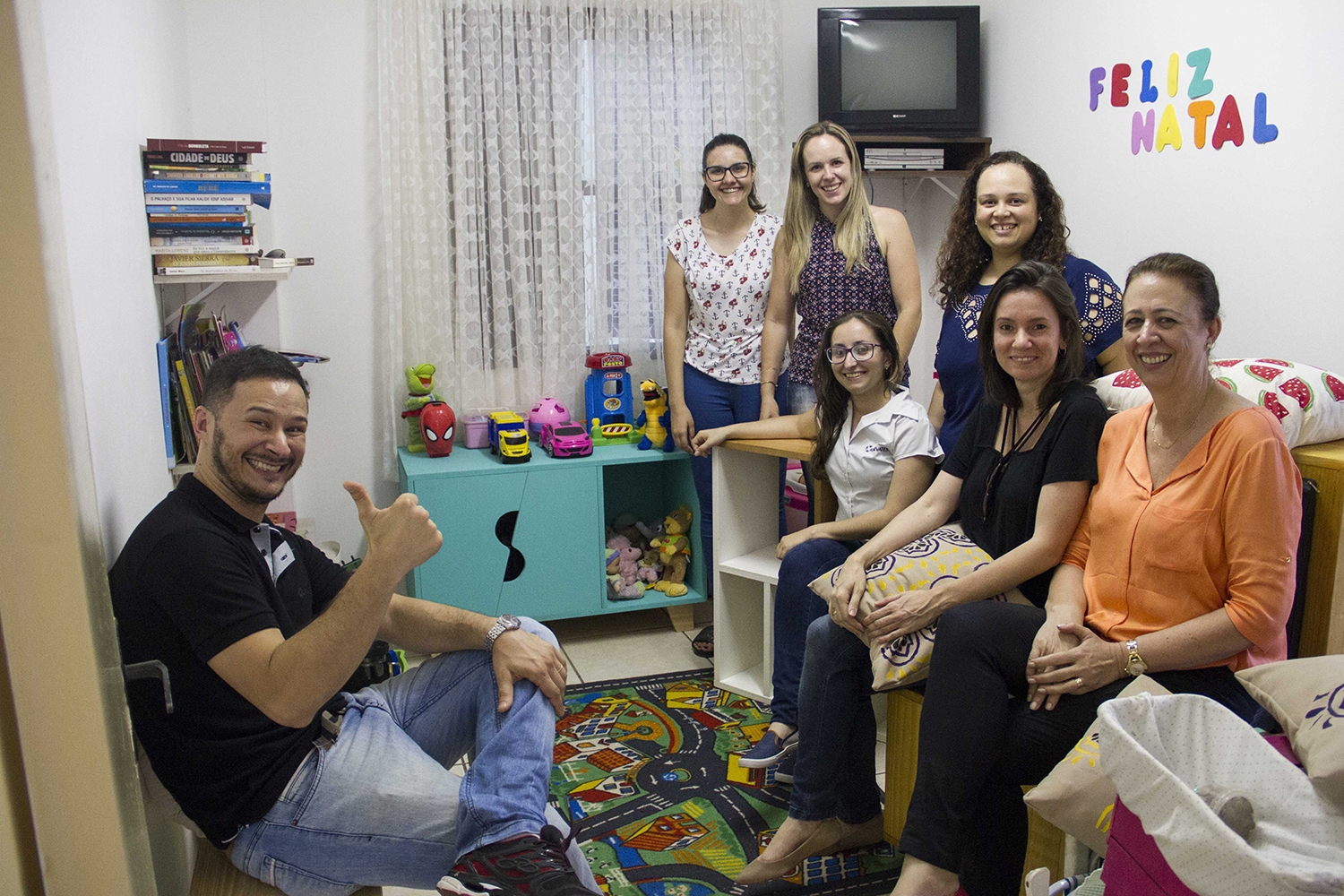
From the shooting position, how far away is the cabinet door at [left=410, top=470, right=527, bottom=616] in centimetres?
318

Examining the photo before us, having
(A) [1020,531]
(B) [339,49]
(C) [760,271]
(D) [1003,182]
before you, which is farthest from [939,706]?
(B) [339,49]

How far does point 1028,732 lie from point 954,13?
3.01 meters

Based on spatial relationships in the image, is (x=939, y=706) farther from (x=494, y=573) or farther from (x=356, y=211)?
(x=356, y=211)

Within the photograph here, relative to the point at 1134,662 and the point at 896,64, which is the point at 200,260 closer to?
the point at 1134,662

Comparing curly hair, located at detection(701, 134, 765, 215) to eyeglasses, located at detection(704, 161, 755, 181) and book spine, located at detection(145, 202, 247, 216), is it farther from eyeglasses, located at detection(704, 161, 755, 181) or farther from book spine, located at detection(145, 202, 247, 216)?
book spine, located at detection(145, 202, 247, 216)

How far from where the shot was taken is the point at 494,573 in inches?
128

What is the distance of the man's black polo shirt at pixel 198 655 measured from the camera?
132cm

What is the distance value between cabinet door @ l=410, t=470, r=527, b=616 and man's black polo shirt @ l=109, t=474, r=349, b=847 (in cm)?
178

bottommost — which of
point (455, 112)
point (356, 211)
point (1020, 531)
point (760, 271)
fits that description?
point (1020, 531)

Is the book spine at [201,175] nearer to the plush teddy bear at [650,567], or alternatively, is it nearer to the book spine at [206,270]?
the book spine at [206,270]

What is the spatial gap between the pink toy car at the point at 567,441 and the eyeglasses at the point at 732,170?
93 cm

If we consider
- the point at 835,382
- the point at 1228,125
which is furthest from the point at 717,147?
the point at 1228,125

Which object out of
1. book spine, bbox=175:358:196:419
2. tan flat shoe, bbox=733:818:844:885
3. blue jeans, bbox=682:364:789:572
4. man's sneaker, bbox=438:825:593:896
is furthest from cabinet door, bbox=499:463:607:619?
man's sneaker, bbox=438:825:593:896

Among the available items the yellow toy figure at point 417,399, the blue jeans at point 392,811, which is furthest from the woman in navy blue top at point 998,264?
the yellow toy figure at point 417,399
